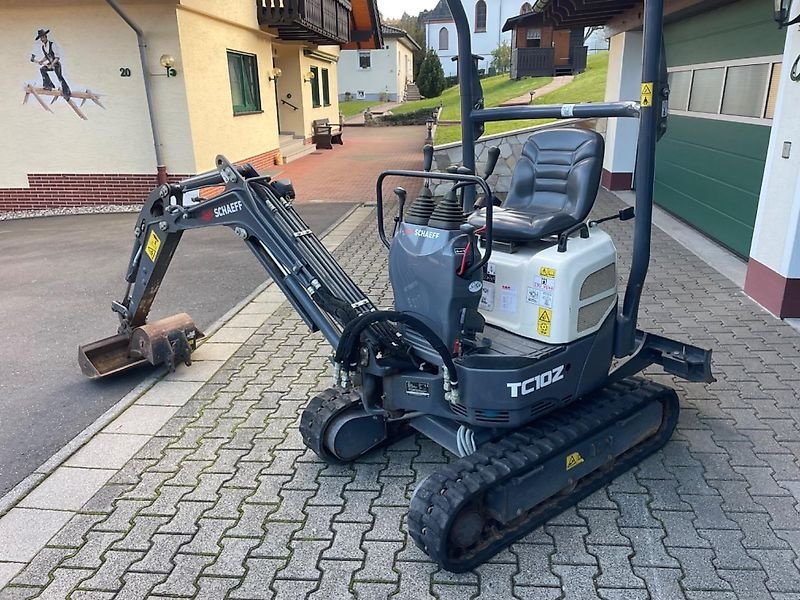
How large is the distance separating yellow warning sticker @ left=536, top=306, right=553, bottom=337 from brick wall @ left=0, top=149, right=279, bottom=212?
9.28 meters

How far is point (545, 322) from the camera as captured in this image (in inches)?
124

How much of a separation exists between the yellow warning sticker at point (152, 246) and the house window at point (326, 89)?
19281mm

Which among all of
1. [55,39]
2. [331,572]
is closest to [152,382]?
[331,572]

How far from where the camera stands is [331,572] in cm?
280

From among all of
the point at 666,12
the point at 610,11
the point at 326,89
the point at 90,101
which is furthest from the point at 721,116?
the point at 326,89

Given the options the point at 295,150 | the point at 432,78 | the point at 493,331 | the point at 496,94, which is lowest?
the point at 295,150

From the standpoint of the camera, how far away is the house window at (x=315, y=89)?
20609 mm

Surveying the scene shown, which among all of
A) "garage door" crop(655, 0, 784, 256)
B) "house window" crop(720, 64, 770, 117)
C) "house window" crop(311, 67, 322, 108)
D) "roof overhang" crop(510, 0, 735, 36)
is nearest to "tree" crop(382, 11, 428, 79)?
"house window" crop(311, 67, 322, 108)

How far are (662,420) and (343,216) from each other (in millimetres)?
7575

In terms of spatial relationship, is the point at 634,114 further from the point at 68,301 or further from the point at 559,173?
the point at 68,301

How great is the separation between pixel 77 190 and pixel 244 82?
15.1 ft

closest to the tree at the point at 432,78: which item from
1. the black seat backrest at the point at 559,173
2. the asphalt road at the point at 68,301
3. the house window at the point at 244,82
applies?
the house window at the point at 244,82

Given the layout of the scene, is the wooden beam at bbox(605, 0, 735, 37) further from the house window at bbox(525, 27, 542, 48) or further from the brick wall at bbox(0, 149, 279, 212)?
the house window at bbox(525, 27, 542, 48)

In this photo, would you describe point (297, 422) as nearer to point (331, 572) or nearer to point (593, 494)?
point (331, 572)
